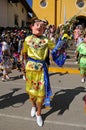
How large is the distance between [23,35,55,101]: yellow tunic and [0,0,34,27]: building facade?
1407cm

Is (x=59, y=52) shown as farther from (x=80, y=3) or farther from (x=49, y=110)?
(x=80, y=3)

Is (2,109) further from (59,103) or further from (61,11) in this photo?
(61,11)

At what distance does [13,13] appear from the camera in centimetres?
2266

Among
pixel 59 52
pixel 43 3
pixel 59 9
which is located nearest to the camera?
pixel 59 52

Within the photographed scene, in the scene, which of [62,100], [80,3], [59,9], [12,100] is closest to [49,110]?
A: [62,100]

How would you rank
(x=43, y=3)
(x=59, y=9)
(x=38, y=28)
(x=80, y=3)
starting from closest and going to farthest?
(x=38, y=28), (x=80, y=3), (x=59, y=9), (x=43, y=3)

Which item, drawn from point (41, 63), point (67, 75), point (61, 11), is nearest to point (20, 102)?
point (41, 63)

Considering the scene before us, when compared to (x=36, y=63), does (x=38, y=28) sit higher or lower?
higher

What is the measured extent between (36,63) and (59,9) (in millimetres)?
25490

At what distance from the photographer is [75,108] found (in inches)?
261

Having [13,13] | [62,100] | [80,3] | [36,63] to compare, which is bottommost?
[62,100]

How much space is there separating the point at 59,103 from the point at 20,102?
0.91 metres

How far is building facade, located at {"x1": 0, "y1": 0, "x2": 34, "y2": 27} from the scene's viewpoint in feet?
65.0

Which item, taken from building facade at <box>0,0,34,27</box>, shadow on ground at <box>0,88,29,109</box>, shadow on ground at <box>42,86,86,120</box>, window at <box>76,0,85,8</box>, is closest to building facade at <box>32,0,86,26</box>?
window at <box>76,0,85,8</box>
